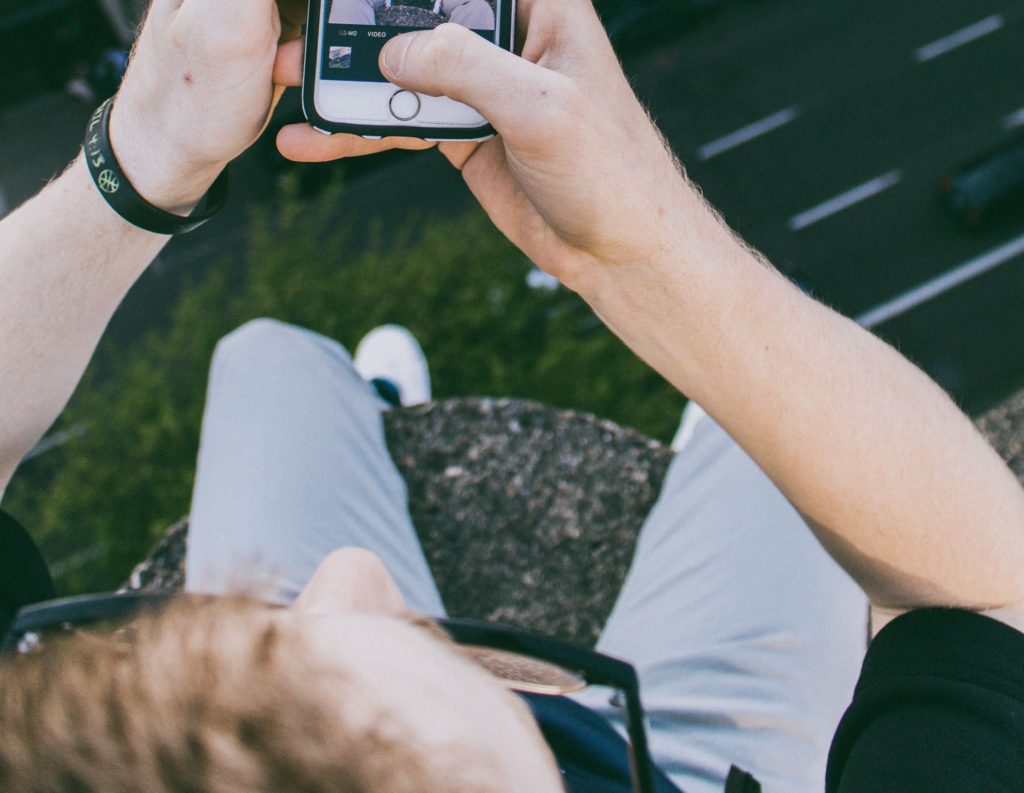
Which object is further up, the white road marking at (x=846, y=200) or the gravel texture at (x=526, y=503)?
the gravel texture at (x=526, y=503)

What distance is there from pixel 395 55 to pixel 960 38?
47.7 feet

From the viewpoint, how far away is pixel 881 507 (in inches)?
58.3

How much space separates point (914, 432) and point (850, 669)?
28.2 inches

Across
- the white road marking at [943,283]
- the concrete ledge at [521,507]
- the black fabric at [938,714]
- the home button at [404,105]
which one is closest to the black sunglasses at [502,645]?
the black fabric at [938,714]

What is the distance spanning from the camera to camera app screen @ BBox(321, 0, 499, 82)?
1504mm

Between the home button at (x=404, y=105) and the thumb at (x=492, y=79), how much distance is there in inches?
7.4

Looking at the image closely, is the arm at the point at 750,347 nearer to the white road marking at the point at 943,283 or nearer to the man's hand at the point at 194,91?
the man's hand at the point at 194,91

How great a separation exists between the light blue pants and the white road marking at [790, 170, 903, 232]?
1027cm

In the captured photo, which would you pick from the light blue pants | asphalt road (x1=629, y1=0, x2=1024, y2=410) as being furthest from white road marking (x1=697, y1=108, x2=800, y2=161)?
the light blue pants

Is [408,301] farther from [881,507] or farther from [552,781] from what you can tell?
[552,781]

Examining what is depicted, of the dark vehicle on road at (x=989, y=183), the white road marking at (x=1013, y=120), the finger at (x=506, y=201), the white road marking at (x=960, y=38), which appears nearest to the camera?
the finger at (x=506, y=201)

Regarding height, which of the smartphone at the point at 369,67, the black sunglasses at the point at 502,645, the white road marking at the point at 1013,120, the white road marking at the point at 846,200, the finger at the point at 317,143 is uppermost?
the smartphone at the point at 369,67

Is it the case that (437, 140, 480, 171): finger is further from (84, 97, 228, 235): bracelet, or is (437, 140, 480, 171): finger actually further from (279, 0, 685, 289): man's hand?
(84, 97, 228, 235): bracelet

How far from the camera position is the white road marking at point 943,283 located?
36.2 ft
